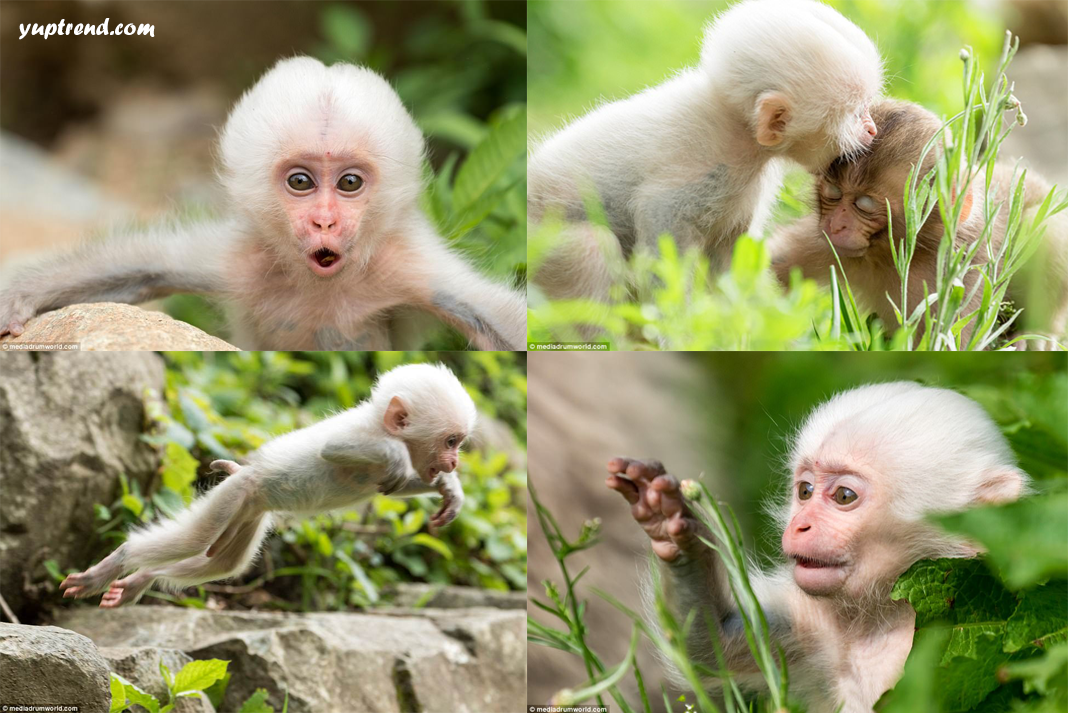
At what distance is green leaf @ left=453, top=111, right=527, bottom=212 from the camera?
276cm

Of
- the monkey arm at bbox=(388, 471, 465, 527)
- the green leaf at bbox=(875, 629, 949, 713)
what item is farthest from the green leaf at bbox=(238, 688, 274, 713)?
the green leaf at bbox=(875, 629, 949, 713)

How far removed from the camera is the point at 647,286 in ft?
5.72

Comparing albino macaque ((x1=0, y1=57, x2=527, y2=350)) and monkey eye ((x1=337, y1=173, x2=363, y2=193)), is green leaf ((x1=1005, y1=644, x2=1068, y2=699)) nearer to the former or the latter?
albino macaque ((x1=0, y1=57, x2=527, y2=350))

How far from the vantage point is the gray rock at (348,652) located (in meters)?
2.02

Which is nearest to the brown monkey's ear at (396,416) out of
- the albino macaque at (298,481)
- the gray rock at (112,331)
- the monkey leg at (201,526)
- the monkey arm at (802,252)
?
the albino macaque at (298,481)

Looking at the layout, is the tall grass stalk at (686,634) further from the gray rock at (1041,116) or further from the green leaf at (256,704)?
the gray rock at (1041,116)

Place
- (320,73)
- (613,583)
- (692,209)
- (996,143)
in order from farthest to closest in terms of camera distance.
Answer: (613,583) → (320,73) → (692,209) → (996,143)

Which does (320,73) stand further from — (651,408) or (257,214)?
(651,408)

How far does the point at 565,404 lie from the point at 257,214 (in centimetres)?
93

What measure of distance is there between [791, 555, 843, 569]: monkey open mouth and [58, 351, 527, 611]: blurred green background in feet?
2.61

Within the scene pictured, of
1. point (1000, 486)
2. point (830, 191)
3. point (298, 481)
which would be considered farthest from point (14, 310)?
point (1000, 486)

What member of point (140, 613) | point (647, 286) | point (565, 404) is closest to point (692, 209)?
point (647, 286)

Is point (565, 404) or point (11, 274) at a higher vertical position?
point (11, 274)

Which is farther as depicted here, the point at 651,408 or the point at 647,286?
the point at 651,408
